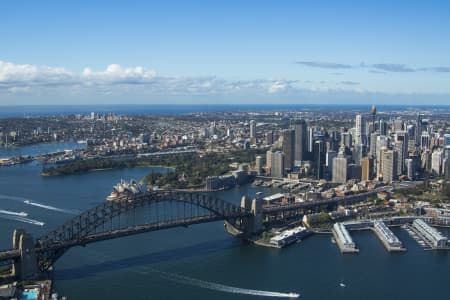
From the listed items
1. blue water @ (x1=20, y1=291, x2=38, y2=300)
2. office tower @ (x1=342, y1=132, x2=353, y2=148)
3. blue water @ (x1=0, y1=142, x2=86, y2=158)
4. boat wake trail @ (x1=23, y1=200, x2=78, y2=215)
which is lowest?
blue water @ (x1=20, y1=291, x2=38, y2=300)

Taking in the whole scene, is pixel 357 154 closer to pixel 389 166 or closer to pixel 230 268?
pixel 389 166

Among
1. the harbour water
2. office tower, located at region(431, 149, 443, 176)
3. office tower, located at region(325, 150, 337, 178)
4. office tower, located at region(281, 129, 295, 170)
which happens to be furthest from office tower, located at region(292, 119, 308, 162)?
the harbour water

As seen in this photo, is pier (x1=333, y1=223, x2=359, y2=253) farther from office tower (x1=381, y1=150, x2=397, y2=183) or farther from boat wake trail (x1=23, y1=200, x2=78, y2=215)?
office tower (x1=381, y1=150, x2=397, y2=183)

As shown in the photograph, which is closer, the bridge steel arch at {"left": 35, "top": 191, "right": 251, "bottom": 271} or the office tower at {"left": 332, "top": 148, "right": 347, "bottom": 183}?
the bridge steel arch at {"left": 35, "top": 191, "right": 251, "bottom": 271}

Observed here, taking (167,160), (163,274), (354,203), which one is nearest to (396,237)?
(354,203)

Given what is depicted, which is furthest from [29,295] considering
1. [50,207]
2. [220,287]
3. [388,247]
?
[388,247]

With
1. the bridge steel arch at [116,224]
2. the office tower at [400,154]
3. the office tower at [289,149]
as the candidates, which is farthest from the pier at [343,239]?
the office tower at [289,149]
